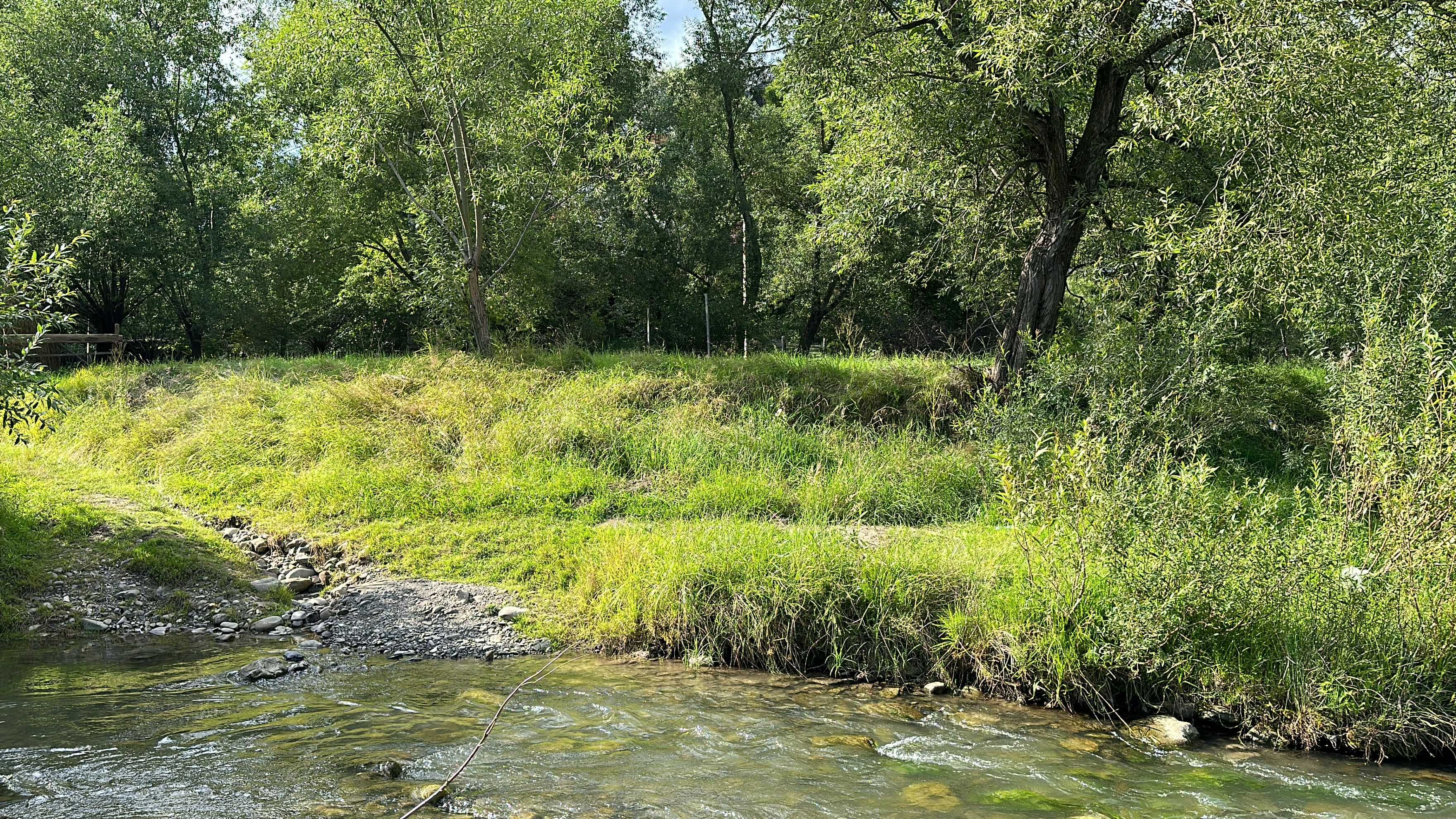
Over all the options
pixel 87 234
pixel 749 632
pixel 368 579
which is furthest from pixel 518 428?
pixel 749 632

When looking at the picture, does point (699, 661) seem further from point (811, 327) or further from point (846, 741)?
point (811, 327)

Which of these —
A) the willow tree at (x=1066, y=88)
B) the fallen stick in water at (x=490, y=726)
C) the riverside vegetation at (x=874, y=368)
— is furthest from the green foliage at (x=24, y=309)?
the willow tree at (x=1066, y=88)

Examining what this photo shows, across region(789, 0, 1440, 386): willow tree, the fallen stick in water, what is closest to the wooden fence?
the fallen stick in water

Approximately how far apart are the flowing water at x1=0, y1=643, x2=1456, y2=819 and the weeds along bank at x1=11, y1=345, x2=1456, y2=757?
45 cm

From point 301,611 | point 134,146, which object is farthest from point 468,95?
point 134,146

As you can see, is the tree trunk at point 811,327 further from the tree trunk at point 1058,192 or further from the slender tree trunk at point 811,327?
the tree trunk at point 1058,192

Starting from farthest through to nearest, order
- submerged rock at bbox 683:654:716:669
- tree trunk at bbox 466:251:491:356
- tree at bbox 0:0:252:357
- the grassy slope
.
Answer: tree at bbox 0:0:252:357 → tree trunk at bbox 466:251:491:356 → the grassy slope → submerged rock at bbox 683:654:716:669

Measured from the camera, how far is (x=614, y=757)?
247 inches

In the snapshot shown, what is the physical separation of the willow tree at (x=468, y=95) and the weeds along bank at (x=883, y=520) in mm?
4033

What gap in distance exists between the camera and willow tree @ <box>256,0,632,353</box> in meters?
16.8

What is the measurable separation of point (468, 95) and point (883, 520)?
10.5m

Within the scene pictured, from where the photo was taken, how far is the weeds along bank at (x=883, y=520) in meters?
6.71

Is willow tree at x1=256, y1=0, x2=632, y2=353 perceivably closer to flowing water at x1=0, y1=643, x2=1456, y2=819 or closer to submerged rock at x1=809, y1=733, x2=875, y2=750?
flowing water at x1=0, y1=643, x2=1456, y2=819

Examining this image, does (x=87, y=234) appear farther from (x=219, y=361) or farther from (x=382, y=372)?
(x=219, y=361)
